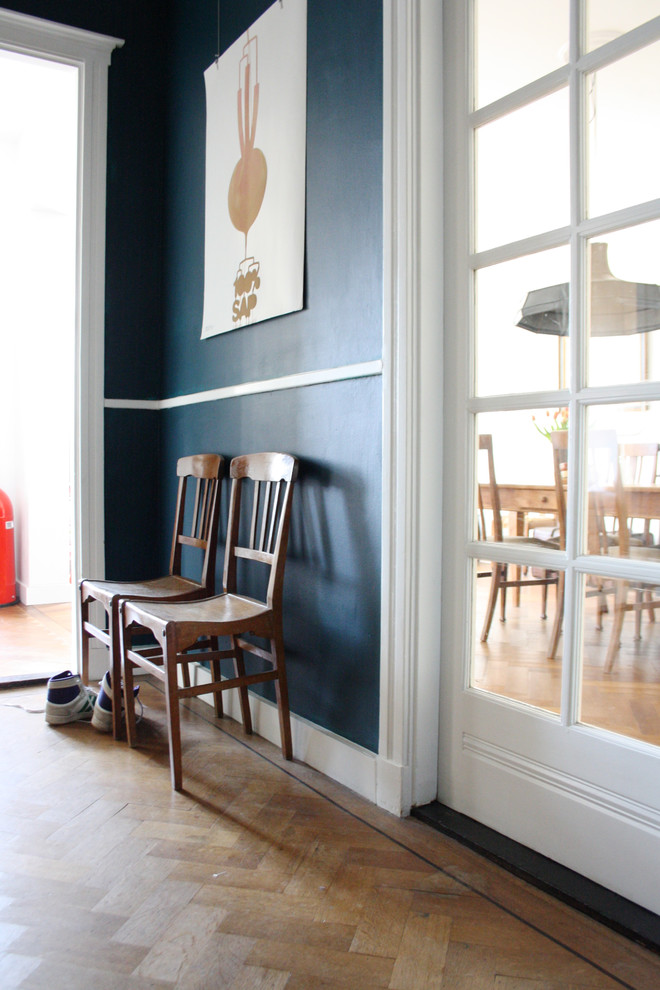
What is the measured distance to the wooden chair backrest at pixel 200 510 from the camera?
8.89ft

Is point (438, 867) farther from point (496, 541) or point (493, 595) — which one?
point (496, 541)

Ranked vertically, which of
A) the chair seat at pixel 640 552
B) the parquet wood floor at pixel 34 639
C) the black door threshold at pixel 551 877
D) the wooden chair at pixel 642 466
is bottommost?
the black door threshold at pixel 551 877

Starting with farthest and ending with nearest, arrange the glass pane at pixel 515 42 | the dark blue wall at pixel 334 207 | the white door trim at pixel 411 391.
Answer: the dark blue wall at pixel 334 207, the white door trim at pixel 411 391, the glass pane at pixel 515 42

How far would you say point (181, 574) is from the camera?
10.4 ft

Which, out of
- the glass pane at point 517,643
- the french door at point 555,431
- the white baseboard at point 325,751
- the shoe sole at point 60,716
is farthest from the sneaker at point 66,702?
the glass pane at point 517,643

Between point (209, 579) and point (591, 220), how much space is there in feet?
5.70

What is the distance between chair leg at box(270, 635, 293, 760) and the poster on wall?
1.03m

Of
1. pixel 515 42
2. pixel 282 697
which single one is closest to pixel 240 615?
pixel 282 697

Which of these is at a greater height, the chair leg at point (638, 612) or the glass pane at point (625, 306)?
the glass pane at point (625, 306)

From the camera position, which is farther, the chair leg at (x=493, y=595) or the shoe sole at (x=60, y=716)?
the shoe sole at (x=60, y=716)

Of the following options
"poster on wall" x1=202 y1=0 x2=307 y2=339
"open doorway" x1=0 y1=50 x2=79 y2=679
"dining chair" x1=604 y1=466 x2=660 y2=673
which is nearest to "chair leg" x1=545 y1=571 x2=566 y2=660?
"dining chair" x1=604 y1=466 x2=660 y2=673

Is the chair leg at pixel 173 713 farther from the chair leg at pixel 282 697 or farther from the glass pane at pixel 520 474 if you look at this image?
the glass pane at pixel 520 474

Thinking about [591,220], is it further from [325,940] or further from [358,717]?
[325,940]

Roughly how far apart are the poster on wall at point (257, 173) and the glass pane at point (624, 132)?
0.99 m
